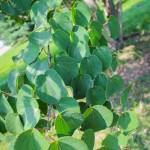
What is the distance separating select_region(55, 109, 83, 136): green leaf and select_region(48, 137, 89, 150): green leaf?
0.08 metres

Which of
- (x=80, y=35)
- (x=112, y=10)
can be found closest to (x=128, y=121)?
(x=80, y=35)

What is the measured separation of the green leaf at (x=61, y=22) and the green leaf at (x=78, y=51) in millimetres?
56

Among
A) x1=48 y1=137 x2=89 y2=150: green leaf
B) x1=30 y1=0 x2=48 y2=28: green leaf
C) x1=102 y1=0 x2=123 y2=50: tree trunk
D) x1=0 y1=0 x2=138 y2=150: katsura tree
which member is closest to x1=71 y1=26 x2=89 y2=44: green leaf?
x1=0 y1=0 x2=138 y2=150: katsura tree

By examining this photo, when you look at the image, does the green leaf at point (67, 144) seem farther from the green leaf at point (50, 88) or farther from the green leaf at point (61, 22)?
the green leaf at point (61, 22)

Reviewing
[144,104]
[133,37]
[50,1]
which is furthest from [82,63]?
[133,37]

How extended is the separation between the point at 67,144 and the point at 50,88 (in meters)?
0.17

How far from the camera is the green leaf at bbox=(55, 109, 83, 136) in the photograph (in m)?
0.68

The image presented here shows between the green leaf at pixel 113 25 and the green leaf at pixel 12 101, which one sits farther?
the green leaf at pixel 113 25

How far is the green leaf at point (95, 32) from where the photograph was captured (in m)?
0.96

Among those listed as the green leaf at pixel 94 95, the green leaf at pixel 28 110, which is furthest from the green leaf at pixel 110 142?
the green leaf at pixel 28 110

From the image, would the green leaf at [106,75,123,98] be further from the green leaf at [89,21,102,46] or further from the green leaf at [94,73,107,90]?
the green leaf at [89,21,102,46]

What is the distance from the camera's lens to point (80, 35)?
0.91 metres

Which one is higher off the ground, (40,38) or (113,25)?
(40,38)

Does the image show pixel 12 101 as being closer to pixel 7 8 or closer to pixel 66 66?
pixel 66 66
